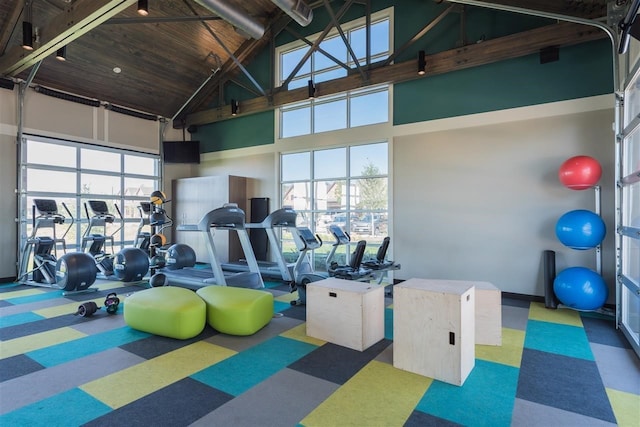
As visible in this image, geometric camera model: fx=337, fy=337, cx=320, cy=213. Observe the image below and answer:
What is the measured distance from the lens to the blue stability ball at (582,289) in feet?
14.0

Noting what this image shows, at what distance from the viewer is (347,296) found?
333 centimetres

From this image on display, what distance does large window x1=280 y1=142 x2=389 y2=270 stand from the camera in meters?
6.93

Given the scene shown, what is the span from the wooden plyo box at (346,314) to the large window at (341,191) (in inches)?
135

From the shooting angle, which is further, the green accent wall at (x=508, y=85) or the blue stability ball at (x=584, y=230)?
the green accent wall at (x=508, y=85)

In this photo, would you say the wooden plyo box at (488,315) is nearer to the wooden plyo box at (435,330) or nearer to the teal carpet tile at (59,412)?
the wooden plyo box at (435,330)

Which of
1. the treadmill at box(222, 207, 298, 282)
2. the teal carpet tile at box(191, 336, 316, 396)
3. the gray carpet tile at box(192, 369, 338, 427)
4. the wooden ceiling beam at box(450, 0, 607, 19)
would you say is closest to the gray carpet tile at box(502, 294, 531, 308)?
the teal carpet tile at box(191, 336, 316, 396)

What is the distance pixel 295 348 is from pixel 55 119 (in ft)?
24.6

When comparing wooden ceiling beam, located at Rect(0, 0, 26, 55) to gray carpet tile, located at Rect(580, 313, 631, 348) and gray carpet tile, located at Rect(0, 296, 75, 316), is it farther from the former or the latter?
gray carpet tile, located at Rect(580, 313, 631, 348)

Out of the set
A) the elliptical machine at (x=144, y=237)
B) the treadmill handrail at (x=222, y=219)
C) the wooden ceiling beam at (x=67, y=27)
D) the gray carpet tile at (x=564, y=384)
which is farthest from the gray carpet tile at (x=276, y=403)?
the elliptical machine at (x=144, y=237)

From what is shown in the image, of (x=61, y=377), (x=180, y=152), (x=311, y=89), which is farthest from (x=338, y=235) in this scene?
(x=180, y=152)

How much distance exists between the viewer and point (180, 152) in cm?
953

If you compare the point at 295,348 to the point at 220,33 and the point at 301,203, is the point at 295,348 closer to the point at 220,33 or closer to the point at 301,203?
the point at 301,203

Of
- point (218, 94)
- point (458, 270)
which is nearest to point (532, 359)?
point (458, 270)

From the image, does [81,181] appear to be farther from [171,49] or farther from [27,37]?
[171,49]
